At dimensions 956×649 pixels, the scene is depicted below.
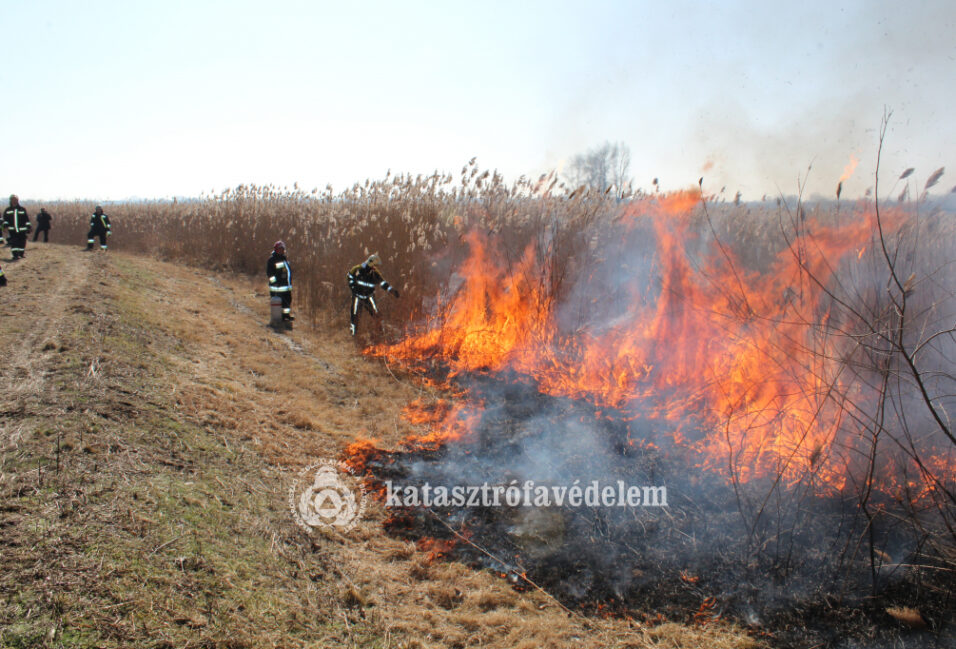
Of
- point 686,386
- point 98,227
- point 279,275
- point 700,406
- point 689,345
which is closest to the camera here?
point 700,406

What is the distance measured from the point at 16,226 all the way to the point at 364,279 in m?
9.85

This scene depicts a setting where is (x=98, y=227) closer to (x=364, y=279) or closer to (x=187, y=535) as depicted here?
(x=364, y=279)

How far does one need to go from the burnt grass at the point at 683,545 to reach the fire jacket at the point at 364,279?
163 inches

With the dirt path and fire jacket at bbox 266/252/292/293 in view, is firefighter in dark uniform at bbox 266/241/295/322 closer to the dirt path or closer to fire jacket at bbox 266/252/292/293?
fire jacket at bbox 266/252/292/293

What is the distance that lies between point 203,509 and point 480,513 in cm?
217

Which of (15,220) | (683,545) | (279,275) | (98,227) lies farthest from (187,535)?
(98,227)

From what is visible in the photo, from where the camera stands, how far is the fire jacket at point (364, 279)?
848cm
